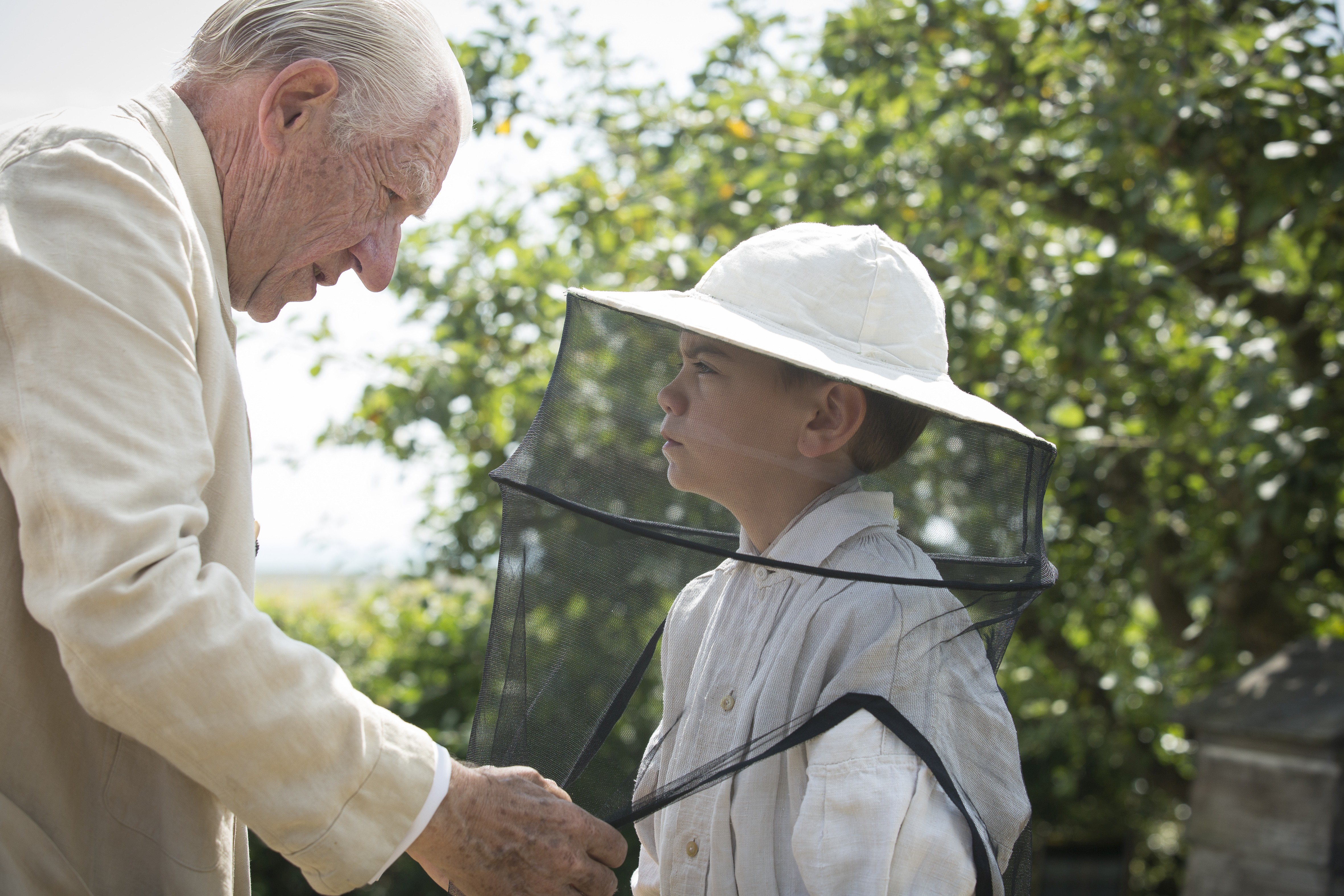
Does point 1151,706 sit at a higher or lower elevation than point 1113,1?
lower

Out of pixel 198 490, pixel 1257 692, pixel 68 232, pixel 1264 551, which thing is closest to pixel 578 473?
pixel 198 490

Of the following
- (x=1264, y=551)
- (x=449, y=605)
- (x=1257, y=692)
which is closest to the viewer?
(x=1257, y=692)

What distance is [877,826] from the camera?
4.14 ft

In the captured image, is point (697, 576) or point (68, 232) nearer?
point (68, 232)

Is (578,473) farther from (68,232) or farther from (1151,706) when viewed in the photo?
(1151,706)

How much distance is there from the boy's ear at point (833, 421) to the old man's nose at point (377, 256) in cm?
72

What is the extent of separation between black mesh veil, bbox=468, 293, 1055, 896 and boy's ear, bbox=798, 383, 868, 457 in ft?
0.28

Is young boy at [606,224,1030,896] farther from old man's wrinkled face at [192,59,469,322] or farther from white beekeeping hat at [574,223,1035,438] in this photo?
old man's wrinkled face at [192,59,469,322]

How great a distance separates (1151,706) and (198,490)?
4573 mm

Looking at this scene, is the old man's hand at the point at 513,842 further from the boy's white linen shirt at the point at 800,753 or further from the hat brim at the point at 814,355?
the hat brim at the point at 814,355

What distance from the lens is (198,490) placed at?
1264mm

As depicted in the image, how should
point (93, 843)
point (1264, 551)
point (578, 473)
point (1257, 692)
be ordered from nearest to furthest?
point (93, 843) < point (578, 473) < point (1257, 692) < point (1264, 551)

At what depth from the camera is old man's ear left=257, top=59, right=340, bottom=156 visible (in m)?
1.48

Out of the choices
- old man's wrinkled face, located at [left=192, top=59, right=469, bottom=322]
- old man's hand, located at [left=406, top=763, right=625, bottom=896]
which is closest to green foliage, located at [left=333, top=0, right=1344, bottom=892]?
old man's wrinkled face, located at [left=192, top=59, right=469, bottom=322]
